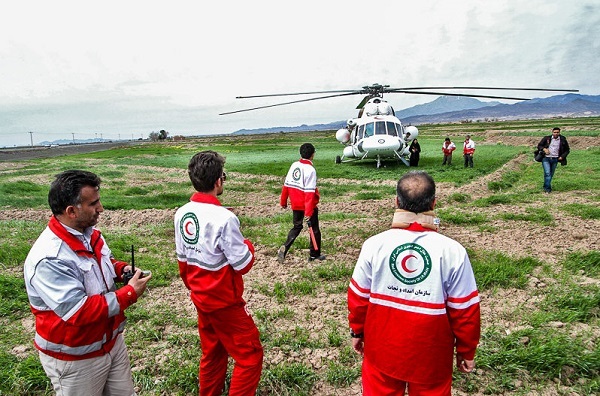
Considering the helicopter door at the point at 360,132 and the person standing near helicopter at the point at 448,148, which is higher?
the helicopter door at the point at 360,132

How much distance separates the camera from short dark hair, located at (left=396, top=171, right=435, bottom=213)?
7.39ft

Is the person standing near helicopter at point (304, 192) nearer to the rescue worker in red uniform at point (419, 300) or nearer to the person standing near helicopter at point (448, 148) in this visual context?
the rescue worker in red uniform at point (419, 300)

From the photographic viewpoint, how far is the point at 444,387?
2287 mm

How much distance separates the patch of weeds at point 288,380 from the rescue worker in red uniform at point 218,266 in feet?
2.07

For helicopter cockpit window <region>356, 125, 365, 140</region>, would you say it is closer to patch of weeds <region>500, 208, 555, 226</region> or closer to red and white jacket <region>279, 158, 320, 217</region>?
patch of weeds <region>500, 208, 555, 226</region>

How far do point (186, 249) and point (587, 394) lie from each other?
3.82 meters

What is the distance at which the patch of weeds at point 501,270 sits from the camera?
5.25 m

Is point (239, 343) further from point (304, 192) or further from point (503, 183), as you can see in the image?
point (503, 183)

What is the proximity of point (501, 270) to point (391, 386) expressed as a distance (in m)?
4.07

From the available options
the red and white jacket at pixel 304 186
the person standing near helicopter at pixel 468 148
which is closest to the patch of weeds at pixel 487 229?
the red and white jacket at pixel 304 186

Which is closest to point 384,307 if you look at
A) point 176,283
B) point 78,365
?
point 78,365

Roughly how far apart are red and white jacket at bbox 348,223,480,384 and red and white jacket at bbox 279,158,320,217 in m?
3.83

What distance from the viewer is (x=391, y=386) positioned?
7.79ft

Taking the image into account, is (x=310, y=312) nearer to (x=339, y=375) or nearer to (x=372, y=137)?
(x=339, y=375)
